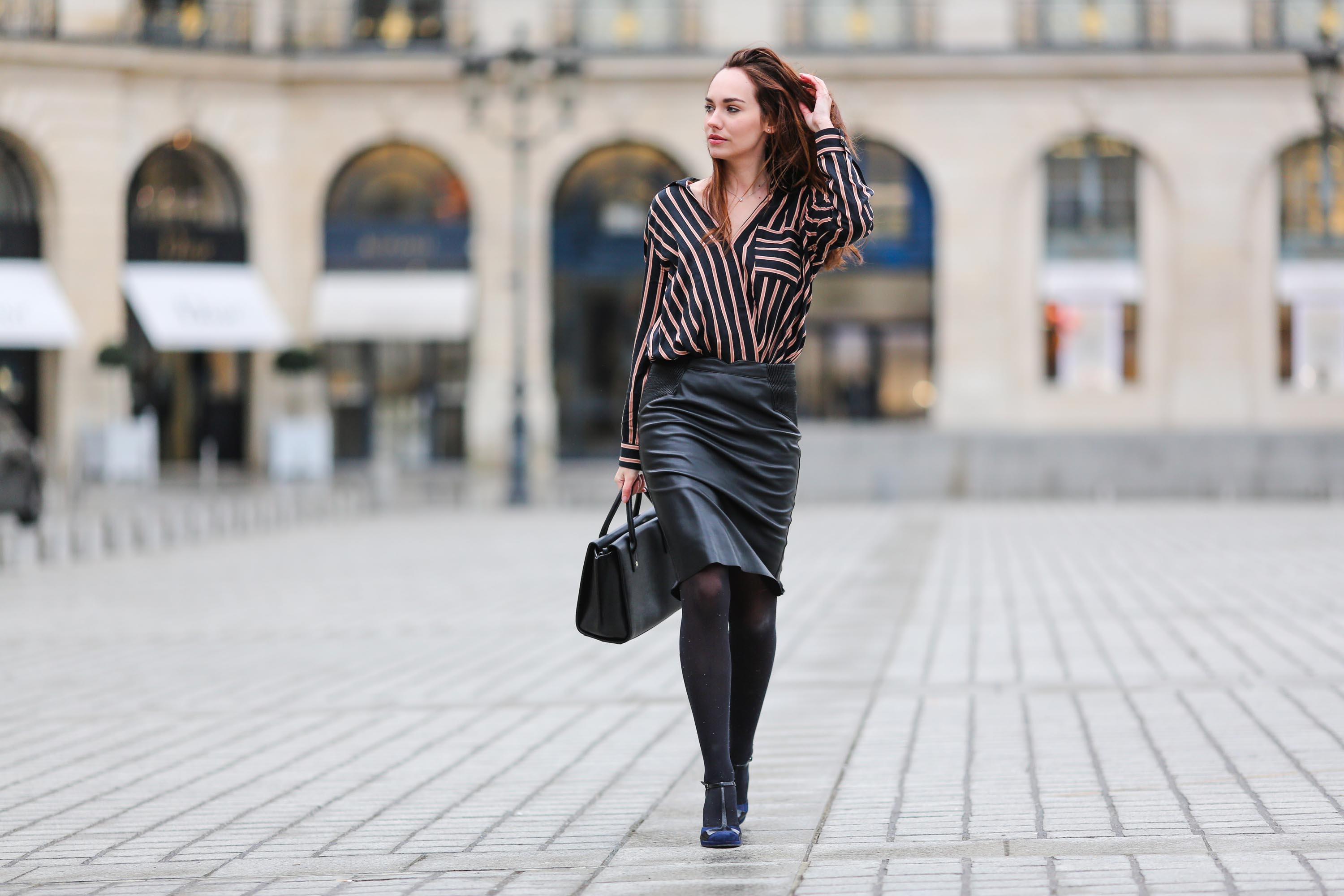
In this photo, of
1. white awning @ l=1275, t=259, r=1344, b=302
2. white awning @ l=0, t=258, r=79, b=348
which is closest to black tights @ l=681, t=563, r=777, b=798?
white awning @ l=0, t=258, r=79, b=348

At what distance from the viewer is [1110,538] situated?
1831cm

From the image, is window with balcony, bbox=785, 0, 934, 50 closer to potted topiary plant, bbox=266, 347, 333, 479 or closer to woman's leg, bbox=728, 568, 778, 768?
potted topiary plant, bbox=266, 347, 333, 479

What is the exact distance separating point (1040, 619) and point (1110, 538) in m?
7.70

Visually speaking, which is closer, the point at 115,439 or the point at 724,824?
the point at 724,824

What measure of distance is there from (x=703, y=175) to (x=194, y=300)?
906cm

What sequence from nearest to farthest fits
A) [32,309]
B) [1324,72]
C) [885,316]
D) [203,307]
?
[1324,72] → [32,309] → [203,307] → [885,316]

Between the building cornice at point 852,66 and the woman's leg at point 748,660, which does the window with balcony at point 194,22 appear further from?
the woman's leg at point 748,660

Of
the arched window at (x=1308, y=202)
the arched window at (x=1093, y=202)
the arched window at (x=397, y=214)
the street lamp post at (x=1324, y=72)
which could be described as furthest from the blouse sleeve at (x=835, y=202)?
the arched window at (x=1308, y=202)

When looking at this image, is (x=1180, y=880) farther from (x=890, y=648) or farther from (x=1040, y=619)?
(x=1040, y=619)

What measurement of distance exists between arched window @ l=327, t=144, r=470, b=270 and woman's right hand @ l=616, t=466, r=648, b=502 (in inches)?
1204

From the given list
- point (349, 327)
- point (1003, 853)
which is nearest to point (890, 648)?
point (1003, 853)

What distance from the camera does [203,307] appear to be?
33562 mm

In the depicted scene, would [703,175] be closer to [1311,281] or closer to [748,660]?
[1311,281]

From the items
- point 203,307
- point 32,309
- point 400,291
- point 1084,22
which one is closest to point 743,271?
point 32,309
